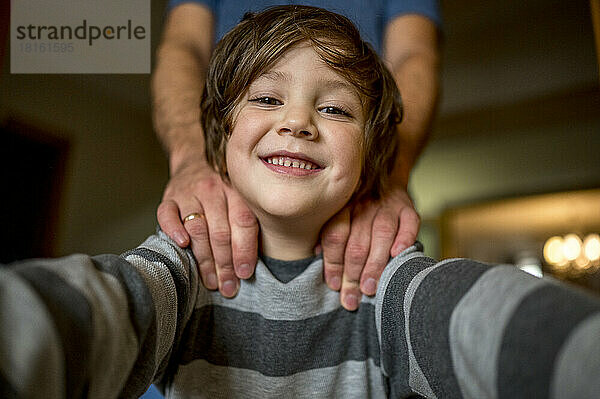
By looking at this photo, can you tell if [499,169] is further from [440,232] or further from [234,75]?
[234,75]

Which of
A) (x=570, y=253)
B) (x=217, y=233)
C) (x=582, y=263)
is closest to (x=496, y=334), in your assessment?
(x=217, y=233)

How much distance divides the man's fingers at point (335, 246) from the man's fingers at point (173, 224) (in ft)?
0.49

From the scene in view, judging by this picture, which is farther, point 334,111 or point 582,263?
point 582,263

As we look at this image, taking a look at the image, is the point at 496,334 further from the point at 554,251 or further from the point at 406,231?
the point at 554,251

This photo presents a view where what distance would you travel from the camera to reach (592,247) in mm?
1005

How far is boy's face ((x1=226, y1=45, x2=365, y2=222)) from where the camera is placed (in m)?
0.46

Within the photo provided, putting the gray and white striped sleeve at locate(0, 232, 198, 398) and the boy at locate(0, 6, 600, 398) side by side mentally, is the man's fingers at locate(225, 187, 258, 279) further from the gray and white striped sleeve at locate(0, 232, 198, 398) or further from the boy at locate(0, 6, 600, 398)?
the gray and white striped sleeve at locate(0, 232, 198, 398)

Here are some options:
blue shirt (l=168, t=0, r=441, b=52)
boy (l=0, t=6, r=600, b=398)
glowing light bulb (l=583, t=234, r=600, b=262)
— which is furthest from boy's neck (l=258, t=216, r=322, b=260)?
glowing light bulb (l=583, t=234, r=600, b=262)

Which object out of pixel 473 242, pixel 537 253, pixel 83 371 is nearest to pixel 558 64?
pixel 473 242

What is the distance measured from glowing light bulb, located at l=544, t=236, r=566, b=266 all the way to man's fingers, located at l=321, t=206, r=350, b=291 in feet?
2.10

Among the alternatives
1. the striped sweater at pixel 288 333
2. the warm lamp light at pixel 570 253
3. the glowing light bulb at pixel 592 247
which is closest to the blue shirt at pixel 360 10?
the striped sweater at pixel 288 333

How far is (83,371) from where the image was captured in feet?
0.84

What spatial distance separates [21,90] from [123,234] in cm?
23

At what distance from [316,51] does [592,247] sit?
0.81 meters
